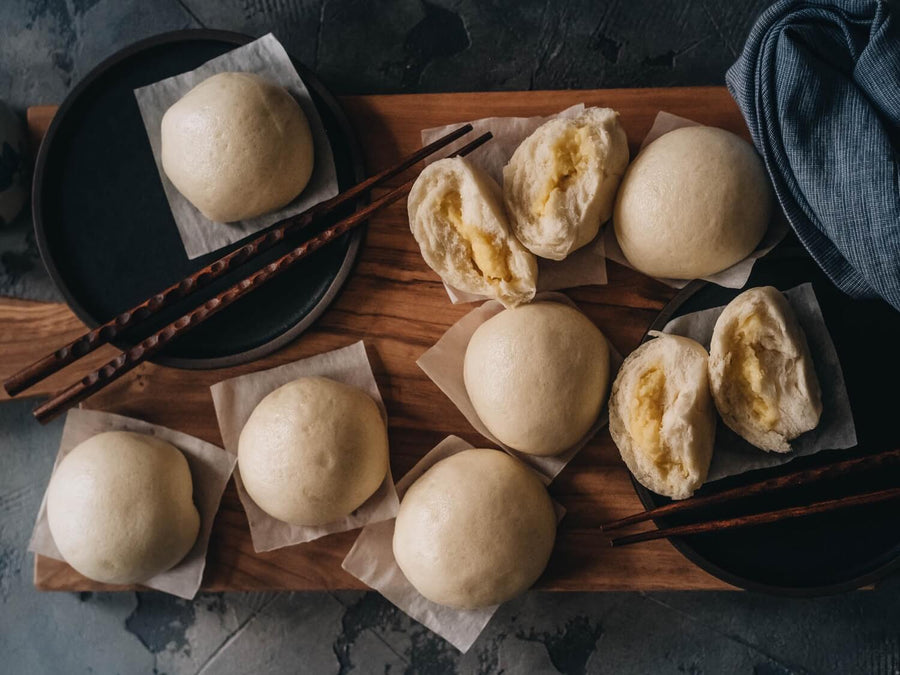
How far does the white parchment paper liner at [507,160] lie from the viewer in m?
1.23

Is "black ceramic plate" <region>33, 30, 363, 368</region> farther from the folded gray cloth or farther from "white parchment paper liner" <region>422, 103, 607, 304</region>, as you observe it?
the folded gray cloth

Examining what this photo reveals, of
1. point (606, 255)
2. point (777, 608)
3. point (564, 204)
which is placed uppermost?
point (564, 204)

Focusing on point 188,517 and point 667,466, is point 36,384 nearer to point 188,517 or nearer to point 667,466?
point 188,517

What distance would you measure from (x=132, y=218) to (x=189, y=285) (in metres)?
0.20

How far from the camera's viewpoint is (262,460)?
1179mm

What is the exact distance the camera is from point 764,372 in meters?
1.13

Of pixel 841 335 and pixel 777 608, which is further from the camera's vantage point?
pixel 777 608

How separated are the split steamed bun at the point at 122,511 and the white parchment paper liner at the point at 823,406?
85 cm

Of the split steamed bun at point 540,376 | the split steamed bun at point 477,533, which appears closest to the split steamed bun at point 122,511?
the split steamed bun at point 477,533

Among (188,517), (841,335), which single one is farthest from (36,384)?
(841,335)


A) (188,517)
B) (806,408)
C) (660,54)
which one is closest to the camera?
(806,408)

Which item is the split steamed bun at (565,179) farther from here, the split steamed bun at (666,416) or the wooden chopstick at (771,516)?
the wooden chopstick at (771,516)

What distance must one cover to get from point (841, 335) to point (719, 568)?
1.38ft

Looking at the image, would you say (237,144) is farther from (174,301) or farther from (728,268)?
(728,268)
